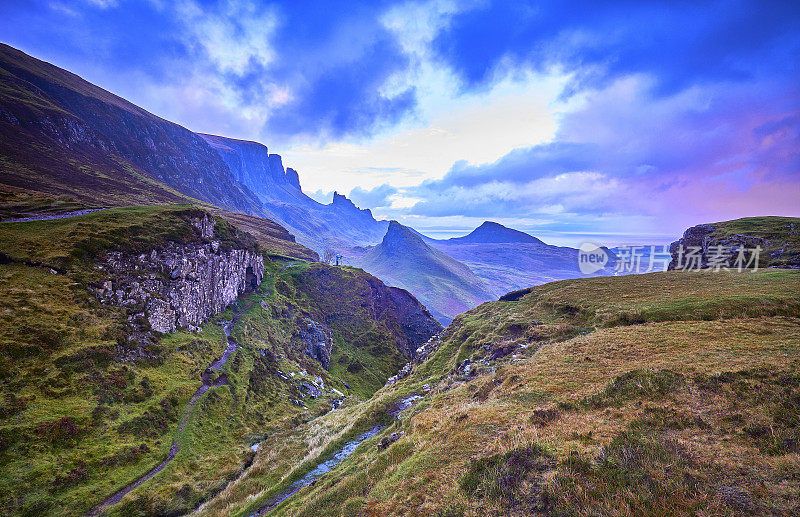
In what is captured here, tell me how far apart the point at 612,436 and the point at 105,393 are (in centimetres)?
4821

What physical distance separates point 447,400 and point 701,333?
2166 centimetres

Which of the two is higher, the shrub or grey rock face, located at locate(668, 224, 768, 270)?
grey rock face, located at locate(668, 224, 768, 270)

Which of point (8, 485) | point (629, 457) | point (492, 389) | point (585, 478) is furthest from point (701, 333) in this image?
point (8, 485)

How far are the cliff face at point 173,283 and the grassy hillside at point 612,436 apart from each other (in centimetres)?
3530

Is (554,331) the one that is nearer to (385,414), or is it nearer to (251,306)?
(385,414)

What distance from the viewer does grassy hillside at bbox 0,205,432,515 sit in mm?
24250

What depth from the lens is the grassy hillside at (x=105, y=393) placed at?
24250mm

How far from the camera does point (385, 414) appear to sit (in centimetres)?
2962

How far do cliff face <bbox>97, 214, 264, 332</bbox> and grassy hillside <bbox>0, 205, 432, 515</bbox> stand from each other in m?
2.30

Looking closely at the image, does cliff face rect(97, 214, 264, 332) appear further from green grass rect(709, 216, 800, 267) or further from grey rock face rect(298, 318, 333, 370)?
green grass rect(709, 216, 800, 267)

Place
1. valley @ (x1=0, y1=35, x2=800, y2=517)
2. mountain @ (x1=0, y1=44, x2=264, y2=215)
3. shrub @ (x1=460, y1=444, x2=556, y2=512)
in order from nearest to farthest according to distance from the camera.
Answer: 1. shrub @ (x1=460, y1=444, x2=556, y2=512)
2. valley @ (x1=0, y1=35, x2=800, y2=517)
3. mountain @ (x1=0, y1=44, x2=264, y2=215)

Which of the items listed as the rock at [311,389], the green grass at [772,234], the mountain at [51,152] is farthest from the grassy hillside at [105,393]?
the green grass at [772,234]

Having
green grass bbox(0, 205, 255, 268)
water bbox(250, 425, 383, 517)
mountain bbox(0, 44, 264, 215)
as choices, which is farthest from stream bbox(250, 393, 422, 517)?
mountain bbox(0, 44, 264, 215)

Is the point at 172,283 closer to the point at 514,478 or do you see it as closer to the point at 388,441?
the point at 388,441
